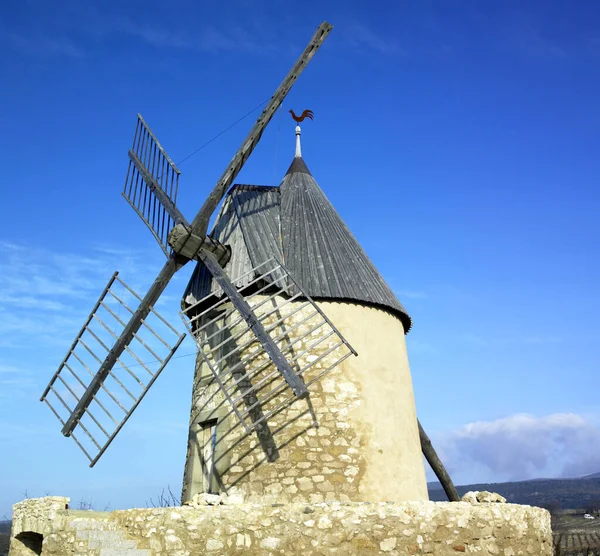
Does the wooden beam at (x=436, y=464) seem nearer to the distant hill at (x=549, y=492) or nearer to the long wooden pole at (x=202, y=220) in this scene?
the long wooden pole at (x=202, y=220)

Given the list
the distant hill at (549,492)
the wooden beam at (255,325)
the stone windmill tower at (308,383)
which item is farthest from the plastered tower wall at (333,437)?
the distant hill at (549,492)

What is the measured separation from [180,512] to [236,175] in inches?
176

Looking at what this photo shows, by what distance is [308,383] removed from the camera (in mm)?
7465

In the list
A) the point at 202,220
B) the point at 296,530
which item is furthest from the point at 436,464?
the point at 202,220

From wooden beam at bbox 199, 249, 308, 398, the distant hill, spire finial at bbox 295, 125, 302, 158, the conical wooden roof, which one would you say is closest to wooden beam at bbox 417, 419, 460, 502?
the conical wooden roof

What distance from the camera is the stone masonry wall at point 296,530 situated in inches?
224

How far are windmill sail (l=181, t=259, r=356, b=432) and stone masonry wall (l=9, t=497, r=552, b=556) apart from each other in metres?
1.56

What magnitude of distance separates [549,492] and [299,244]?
103649 millimetres

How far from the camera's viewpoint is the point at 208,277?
28.7ft

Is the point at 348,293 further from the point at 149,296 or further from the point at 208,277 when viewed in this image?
the point at 149,296

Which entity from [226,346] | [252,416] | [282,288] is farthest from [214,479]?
[282,288]

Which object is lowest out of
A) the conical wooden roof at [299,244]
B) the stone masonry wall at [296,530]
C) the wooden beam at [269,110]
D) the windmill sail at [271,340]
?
the stone masonry wall at [296,530]

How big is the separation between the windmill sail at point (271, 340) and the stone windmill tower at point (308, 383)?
0.06 ft

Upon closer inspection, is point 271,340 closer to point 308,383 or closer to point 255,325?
point 255,325
